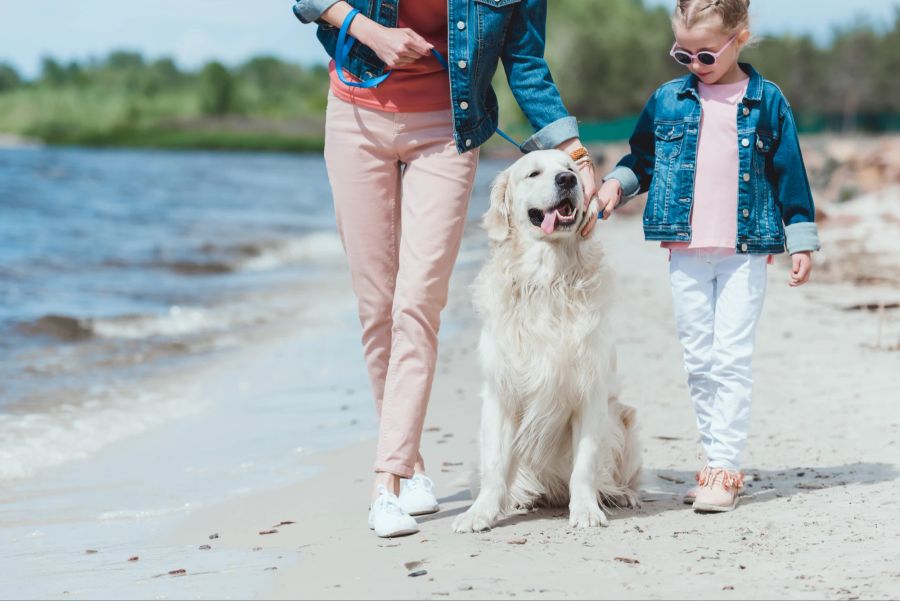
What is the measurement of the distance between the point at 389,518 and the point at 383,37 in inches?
63.0

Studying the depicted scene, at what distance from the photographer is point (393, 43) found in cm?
347

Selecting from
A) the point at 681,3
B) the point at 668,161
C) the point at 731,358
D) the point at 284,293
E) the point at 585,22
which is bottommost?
the point at 284,293

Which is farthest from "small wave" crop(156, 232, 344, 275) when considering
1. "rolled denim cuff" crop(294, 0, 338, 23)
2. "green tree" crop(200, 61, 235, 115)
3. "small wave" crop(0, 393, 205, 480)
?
"green tree" crop(200, 61, 235, 115)

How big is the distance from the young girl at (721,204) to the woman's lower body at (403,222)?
22.5 inches

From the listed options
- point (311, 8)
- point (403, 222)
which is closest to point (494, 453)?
point (403, 222)

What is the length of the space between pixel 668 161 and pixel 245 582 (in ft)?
6.71

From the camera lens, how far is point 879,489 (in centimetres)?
370

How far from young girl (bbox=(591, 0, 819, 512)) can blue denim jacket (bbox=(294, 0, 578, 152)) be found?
0.35 metres

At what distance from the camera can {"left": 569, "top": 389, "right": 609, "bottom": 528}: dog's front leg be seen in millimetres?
3555

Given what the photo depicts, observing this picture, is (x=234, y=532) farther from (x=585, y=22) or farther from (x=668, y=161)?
(x=585, y=22)

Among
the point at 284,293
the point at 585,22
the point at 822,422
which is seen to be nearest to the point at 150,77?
the point at 585,22

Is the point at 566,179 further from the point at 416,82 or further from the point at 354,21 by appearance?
the point at 354,21

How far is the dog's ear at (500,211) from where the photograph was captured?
12.0 feet

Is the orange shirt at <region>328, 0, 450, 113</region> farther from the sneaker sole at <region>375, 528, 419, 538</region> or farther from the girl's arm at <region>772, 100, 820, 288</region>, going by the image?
the sneaker sole at <region>375, 528, 419, 538</region>
